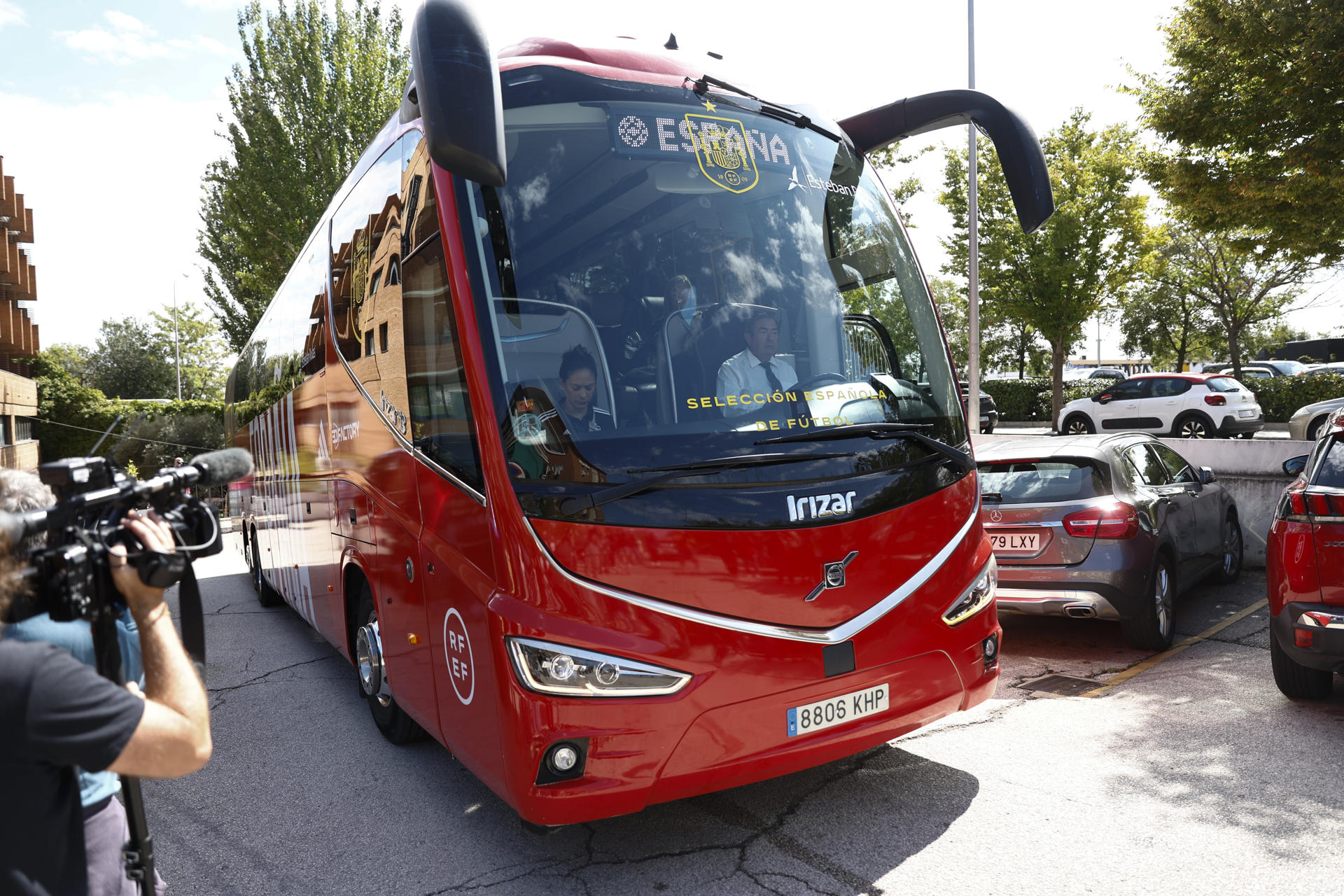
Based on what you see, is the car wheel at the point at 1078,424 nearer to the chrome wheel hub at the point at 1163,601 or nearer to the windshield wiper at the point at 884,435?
the chrome wheel hub at the point at 1163,601

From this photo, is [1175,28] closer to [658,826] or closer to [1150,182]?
[1150,182]

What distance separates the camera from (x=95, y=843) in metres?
1.90

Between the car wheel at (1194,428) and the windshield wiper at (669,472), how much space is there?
772 inches

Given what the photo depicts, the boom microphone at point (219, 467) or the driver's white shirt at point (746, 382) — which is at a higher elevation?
the driver's white shirt at point (746, 382)

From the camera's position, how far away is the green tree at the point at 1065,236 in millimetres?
24594

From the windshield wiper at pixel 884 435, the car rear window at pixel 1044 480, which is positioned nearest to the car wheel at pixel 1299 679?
the car rear window at pixel 1044 480

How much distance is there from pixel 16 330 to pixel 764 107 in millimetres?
33905

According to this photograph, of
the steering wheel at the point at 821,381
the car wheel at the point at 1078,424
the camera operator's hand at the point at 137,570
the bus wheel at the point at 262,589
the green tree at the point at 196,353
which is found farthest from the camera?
the green tree at the point at 196,353

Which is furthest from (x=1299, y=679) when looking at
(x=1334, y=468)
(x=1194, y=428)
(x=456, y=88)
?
(x=1194, y=428)

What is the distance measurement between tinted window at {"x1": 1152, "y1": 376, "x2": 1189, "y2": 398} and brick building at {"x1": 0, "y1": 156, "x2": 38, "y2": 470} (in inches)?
1109

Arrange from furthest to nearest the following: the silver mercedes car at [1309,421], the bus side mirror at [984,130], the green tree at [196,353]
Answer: the green tree at [196,353] < the silver mercedes car at [1309,421] < the bus side mirror at [984,130]

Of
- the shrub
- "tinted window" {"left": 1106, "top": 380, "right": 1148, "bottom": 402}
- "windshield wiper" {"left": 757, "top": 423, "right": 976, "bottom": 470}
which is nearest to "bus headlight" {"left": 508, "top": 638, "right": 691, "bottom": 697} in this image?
"windshield wiper" {"left": 757, "top": 423, "right": 976, "bottom": 470}

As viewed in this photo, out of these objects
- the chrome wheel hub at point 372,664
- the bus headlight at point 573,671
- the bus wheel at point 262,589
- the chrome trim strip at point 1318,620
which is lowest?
the bus wheel at point 262,589

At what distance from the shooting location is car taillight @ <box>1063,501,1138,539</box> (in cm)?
628
